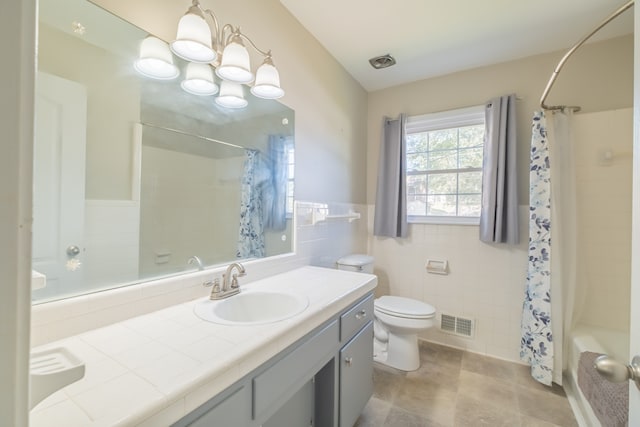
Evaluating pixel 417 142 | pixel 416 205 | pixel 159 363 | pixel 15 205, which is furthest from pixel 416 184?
pixel 15 205

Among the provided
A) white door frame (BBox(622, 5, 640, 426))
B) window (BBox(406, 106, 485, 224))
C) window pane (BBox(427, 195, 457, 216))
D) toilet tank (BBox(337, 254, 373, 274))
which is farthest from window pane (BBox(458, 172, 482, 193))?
white door frame (BBox(622, 5, 640, 426))

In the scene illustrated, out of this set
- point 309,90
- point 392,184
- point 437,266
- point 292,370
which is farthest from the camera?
point 392,184

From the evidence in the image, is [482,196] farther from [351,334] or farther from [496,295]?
[351,334]

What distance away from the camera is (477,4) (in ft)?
5.64

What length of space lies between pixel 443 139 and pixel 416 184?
18.8 inches

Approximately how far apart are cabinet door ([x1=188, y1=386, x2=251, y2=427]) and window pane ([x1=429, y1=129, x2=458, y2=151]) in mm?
2551

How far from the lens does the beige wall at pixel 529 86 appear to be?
2004 millimetres

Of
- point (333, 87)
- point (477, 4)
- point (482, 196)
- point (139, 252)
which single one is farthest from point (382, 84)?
point (139, 252)

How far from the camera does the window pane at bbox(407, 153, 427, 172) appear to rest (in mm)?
2721

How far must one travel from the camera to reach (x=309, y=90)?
2.02 metres

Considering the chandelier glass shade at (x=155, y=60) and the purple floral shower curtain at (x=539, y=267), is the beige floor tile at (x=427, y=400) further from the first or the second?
the chandelier glass shade at (x=155, y=60)

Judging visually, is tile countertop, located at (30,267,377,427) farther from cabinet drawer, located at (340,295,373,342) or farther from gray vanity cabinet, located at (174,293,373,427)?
cabinet drawer, located at (340,295,373,342)

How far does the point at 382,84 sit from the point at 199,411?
2882mm

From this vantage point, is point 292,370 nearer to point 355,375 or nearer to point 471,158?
point 355,375
